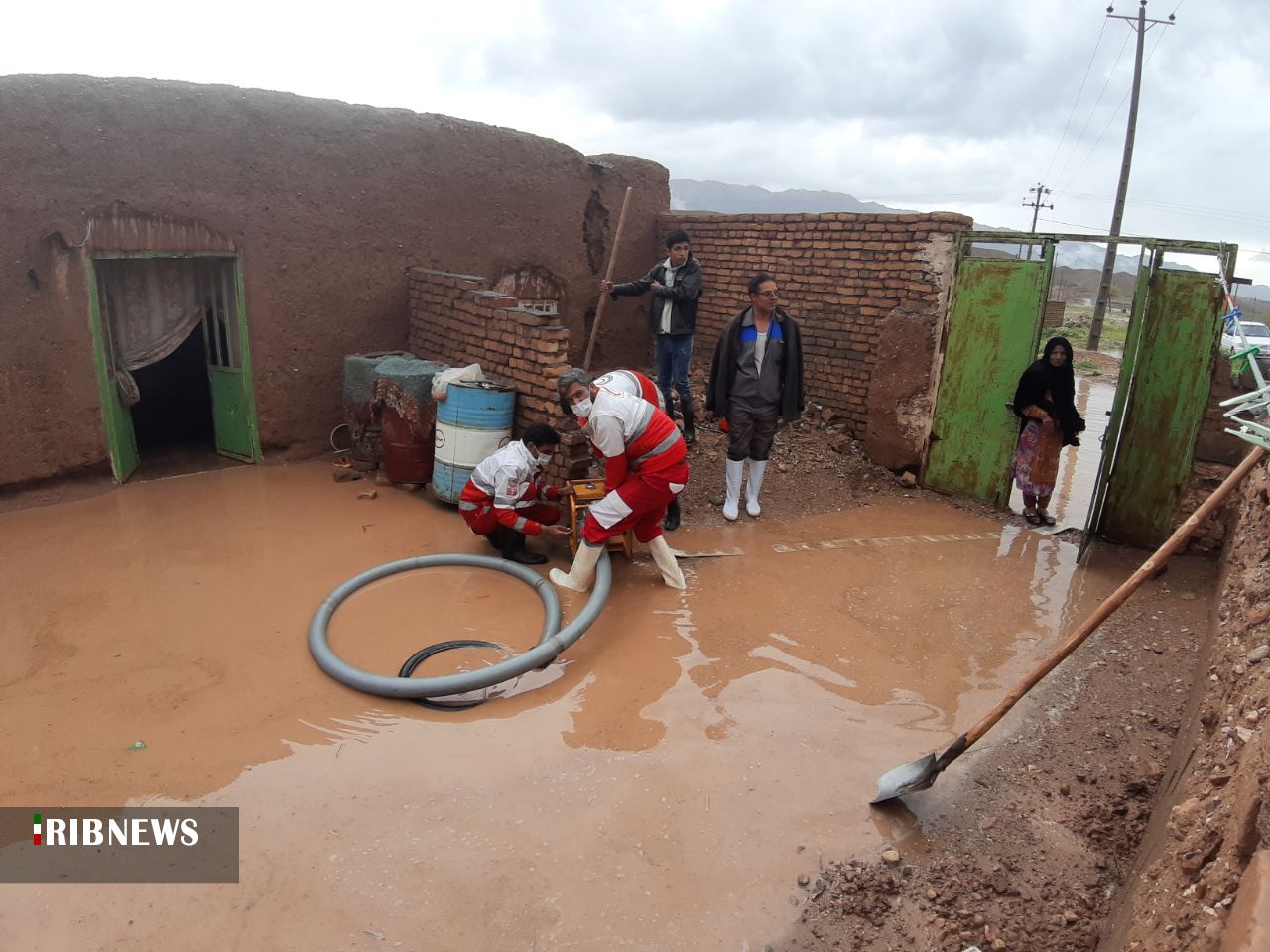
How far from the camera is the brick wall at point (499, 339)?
5.77 m

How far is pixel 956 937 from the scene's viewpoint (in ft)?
8.26

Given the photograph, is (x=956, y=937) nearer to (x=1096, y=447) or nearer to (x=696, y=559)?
(x=696, y=559)

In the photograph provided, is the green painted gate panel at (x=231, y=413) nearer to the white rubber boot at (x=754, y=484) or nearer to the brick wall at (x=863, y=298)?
the white rubber boot at (x=754, y=484)

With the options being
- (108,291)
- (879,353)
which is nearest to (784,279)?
(879,353)

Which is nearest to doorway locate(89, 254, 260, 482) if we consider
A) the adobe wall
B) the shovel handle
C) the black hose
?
the adobe wall

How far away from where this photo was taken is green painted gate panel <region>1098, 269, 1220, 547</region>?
5406 millimetres

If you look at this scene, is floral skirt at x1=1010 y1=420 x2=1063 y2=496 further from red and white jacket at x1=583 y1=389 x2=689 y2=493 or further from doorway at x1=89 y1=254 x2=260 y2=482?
doorway at x1=89 y1=254 x2=260 y2=482

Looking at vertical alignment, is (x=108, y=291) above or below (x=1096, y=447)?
above

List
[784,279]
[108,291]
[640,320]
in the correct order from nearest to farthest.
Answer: [108,291], [784,279], [640,320]

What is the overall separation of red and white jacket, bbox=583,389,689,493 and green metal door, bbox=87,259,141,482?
401cm

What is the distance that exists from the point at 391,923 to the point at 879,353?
6.07 m

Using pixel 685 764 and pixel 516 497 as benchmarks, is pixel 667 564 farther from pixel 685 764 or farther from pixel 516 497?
pixel 685 764

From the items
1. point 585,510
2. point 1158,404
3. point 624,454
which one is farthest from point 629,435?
point 1158,404

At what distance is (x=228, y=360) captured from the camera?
22.8 feet
